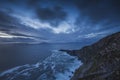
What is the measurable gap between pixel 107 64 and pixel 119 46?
4909 mm

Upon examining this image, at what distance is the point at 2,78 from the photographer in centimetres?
6631

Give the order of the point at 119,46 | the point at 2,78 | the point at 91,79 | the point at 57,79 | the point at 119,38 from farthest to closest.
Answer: the point at 2,78 → the point at 57,79 → the point at 119,38 → the point at 119,46 → the point at 91,79

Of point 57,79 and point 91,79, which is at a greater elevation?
point 91,79

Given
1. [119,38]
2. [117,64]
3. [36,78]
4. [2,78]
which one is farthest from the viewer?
[2,78]

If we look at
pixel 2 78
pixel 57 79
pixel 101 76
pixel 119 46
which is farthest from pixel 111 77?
pixel 2 78

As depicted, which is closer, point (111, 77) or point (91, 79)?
point (111, 77)

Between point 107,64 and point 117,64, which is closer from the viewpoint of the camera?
point 117,64

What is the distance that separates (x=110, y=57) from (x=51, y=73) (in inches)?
1786

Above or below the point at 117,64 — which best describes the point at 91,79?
below

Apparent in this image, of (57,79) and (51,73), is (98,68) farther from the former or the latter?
(51,73)

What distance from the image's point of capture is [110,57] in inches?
770

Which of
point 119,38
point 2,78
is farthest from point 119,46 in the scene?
point 2,78

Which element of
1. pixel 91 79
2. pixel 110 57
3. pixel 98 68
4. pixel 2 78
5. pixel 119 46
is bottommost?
pixel 2 78

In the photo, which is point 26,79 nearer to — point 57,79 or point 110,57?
point 57,79
